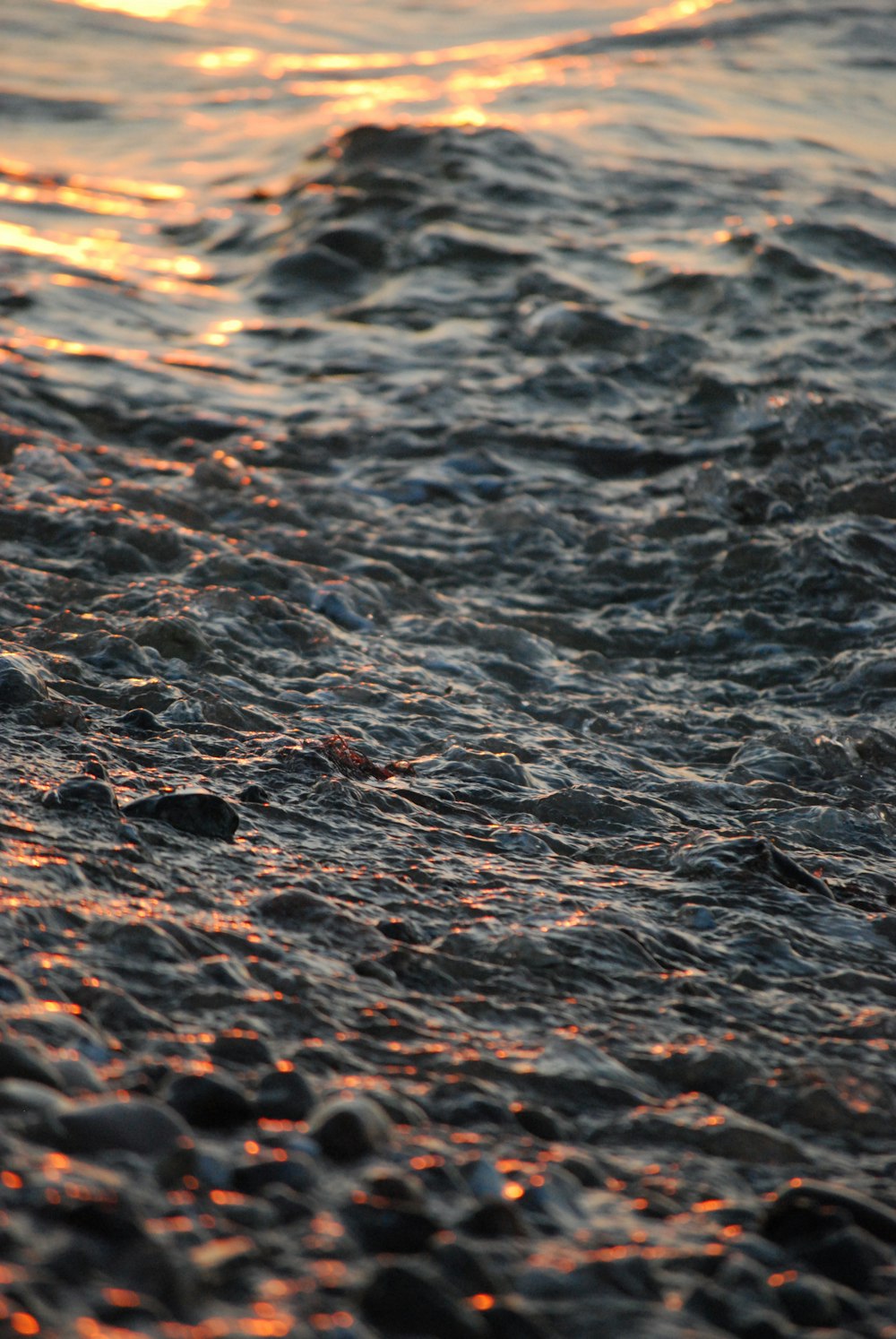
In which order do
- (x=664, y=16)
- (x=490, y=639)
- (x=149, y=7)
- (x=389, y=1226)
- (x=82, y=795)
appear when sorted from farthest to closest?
1. (x=149, y=7)
2. (x=664, y=16)
3. (x=490, y=639)
4. (x=82, y=795)
5. (x=389, y=1226)

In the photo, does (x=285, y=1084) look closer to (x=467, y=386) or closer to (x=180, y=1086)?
(x=180, y=1086)

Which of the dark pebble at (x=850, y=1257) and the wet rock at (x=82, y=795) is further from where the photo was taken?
the wet rock at (x=82, y=795)

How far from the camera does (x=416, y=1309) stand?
59.2 inches

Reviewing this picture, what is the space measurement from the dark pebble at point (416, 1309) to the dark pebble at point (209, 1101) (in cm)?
35

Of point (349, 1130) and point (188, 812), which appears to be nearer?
point (349, 1130)

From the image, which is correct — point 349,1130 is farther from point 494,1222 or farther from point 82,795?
point 82,795

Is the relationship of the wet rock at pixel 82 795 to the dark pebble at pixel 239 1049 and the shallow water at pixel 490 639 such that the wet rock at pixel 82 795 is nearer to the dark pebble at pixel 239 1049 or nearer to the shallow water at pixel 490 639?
the shallow water at pixel 490 639

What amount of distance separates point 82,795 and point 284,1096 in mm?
932

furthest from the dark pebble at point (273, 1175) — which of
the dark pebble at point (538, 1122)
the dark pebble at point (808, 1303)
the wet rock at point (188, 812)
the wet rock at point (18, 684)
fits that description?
the wet rock at point (18, 684)

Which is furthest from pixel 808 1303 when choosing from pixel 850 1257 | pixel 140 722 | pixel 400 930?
pixel 140 722

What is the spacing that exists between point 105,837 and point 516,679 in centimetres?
148

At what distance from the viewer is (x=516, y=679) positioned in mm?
3674

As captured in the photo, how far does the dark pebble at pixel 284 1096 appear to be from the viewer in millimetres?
1820

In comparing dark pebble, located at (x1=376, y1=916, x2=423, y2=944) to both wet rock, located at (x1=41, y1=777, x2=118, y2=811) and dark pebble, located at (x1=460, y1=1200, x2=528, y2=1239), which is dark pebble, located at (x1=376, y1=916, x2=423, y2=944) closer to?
wet rock, located at (x1=41, y1=777, x2=118, y2=811)
